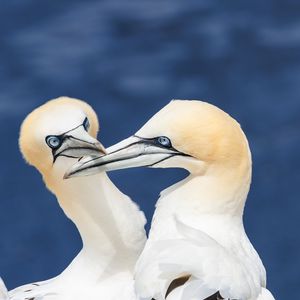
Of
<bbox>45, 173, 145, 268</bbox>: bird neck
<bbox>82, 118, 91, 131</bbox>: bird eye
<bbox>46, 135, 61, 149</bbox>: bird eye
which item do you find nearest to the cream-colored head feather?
<bbox>82, 118, 91, 131</bbox>: bird eye

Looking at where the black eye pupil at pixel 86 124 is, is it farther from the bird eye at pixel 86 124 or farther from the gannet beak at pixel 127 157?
the gannet beak at pixel 127 157

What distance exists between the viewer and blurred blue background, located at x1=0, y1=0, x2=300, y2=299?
10898 mm

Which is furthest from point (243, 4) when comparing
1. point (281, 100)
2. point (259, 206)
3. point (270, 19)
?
point (259, 206)

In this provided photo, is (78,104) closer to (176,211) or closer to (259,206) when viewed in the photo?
(176,211)

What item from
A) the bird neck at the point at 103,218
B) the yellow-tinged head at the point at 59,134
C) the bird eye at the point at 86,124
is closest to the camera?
the yellow-tinged head at the point at 59,134

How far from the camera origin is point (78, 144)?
26.9 feet

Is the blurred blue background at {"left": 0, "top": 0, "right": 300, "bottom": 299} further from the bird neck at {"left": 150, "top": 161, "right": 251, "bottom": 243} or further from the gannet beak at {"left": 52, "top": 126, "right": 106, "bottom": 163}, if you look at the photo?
the gannet beak at {"left": 52, "top": 126, "right": 106, "bottom": 163}

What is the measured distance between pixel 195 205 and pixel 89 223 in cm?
79

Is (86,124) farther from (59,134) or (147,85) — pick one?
(147,85)

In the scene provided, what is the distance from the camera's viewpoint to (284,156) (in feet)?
37.2

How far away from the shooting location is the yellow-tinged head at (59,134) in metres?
8.23

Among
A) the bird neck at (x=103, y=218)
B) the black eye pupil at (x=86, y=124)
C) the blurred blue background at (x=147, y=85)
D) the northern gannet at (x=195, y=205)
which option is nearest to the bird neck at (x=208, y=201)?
the northern gannet at (x=195, y=205)

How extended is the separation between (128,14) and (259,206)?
2261 mm

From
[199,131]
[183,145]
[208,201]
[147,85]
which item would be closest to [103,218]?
[208,201]
